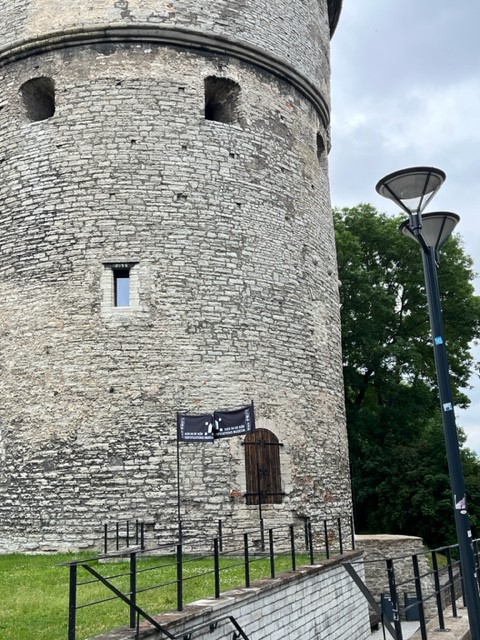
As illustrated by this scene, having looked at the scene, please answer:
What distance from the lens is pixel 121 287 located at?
37.7ft

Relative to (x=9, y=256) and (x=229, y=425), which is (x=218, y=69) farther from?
(x=229, y=425)

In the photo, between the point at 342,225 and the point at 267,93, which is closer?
the point at 267,93

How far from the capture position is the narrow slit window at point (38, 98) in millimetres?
12734

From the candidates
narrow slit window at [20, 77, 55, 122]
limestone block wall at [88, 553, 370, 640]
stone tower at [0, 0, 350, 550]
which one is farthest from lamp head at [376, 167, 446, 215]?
narrow slit window at [20, 77, 55, 122]

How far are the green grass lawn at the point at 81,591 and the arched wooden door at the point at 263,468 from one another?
144 cm

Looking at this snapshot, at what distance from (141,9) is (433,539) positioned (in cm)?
1482

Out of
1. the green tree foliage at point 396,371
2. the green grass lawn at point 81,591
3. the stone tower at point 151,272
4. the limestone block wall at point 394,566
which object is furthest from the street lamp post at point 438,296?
the green tree foliage at point 396,371

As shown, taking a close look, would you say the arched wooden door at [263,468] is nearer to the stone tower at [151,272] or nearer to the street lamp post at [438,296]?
the stone tower at [151,272]

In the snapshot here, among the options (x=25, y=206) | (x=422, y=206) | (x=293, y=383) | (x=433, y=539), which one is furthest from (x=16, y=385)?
(x=433, y=539)

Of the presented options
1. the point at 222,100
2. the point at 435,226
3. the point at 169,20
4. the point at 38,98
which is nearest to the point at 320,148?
the point at 222,100

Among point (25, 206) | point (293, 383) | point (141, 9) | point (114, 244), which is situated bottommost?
point (293, 383)

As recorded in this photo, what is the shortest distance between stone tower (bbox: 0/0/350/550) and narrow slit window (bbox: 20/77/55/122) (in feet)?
0.14

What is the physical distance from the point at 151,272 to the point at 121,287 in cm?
55

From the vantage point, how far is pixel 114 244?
11516 millimetres
